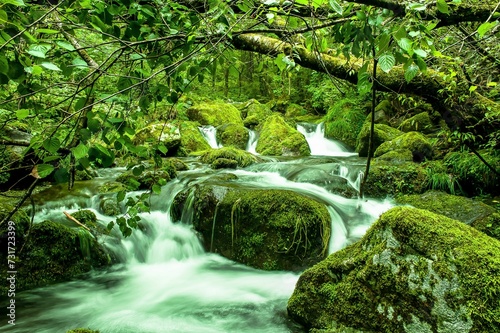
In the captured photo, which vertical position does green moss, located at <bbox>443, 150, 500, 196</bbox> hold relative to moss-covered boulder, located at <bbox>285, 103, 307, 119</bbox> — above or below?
below

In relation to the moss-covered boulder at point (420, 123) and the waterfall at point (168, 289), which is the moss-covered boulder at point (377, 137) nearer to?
the moss-covered boulder at point (420, 123)

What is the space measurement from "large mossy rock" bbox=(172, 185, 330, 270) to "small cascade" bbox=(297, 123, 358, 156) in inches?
304

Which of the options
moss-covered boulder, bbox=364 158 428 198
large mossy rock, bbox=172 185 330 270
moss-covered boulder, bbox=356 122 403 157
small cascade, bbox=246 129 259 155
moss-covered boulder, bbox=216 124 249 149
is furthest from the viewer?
moss-covered boulder, bbox=216 124 249 149

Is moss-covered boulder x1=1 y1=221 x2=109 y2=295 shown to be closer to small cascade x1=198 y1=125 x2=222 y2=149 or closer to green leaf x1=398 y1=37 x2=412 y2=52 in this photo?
green leaf x1=398 y1=37 x2=412 y2=52

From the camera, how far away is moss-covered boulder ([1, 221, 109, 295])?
4.29 metres

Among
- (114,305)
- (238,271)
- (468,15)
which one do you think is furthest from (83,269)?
(468,15)

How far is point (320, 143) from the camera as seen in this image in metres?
13.8

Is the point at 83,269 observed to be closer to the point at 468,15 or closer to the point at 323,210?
the point at 323,210

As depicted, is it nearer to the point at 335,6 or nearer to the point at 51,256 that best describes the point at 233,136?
the point at 51,256

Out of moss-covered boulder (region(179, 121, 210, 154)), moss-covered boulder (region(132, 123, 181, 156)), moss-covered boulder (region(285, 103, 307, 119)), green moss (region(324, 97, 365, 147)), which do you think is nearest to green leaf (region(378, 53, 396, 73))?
moss-covered boulder (region(132, 123, 181, 156))

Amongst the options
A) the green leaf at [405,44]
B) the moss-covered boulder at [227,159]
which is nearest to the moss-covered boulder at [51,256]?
the green leaf at [405,44]

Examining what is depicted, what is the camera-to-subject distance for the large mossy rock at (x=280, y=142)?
11.8 metres

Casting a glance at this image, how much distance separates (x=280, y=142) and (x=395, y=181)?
19.2 feet


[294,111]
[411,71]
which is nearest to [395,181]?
[411,71]
